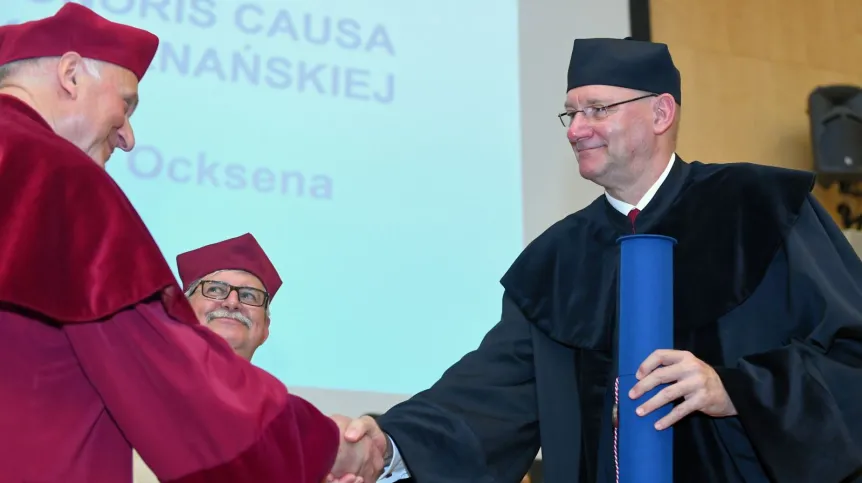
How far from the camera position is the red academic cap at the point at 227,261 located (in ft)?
14.4

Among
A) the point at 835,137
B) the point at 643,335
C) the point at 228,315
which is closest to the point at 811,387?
the point at 643,335

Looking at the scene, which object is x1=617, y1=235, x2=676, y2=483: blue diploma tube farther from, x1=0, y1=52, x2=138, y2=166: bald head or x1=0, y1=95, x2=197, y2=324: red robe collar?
x1=0, y1=52, x2=138, y2=166: bald head

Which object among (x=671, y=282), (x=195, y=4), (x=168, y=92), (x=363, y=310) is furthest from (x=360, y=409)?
(x=671, y=282)

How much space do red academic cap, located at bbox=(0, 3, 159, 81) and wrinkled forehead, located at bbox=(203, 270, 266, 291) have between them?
1.59 metres

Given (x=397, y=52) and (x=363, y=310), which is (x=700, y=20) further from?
(x=363, y=310)

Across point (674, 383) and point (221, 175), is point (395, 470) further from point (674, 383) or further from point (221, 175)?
point (221, 175)

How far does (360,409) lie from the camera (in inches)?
193

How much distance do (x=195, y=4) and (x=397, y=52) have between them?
94 cm

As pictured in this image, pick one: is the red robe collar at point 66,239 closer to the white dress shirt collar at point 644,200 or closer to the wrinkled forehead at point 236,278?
the white dress shirt collar at point 644,200

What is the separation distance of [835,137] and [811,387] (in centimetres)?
383

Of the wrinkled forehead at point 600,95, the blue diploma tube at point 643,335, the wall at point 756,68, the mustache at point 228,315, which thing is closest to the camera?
the blue diploma tube at point 643,335

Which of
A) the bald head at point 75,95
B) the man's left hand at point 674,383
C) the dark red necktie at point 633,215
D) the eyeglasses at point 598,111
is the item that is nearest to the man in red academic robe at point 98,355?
the bald head at point 75,95

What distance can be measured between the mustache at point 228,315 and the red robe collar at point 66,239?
5.79 feet

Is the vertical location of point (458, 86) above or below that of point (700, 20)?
below
